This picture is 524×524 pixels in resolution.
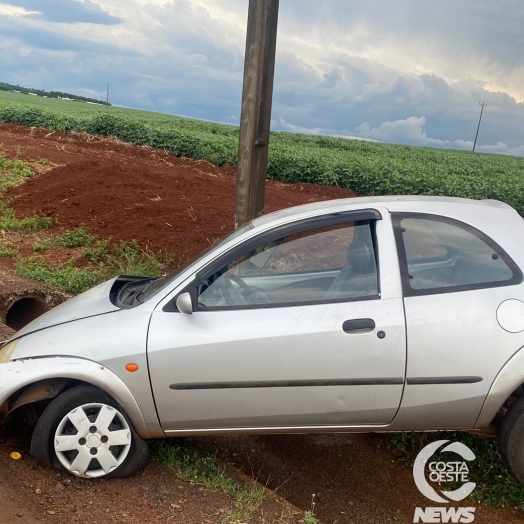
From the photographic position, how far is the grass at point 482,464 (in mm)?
3893

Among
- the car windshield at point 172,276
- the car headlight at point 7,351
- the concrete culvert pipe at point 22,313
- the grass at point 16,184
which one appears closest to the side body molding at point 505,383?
the car windshield at point 172,276

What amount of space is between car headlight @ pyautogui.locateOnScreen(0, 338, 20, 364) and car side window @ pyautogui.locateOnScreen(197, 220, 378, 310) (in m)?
1.21

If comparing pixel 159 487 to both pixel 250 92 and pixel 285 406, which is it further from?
pixel 250 92

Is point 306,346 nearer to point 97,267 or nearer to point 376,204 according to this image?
point 376,204

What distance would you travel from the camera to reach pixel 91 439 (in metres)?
3.59

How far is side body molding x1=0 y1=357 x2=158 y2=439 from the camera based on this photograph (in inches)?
139

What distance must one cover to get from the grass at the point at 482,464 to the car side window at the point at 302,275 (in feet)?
4.93

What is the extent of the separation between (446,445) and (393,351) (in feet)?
4.59

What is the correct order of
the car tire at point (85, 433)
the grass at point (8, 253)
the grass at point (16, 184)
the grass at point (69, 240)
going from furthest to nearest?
1. the grass at point (16, 184)
2. the grass at point (69, 240)
3. the grass at point (8, 253)
4. the car tire at point (85, 433)

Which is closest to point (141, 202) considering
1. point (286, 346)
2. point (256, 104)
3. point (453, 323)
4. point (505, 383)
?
point (256, 104)

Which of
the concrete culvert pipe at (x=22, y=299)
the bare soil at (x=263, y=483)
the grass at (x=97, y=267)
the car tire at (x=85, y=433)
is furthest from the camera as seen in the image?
the grass at (x=97, y=267)

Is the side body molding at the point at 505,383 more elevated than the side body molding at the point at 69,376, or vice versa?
the side body molding at the point at 505,383

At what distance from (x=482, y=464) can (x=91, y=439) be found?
260cm

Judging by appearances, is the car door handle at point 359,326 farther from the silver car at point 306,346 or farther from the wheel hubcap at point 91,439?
the wheel hubcap at point 91,439
